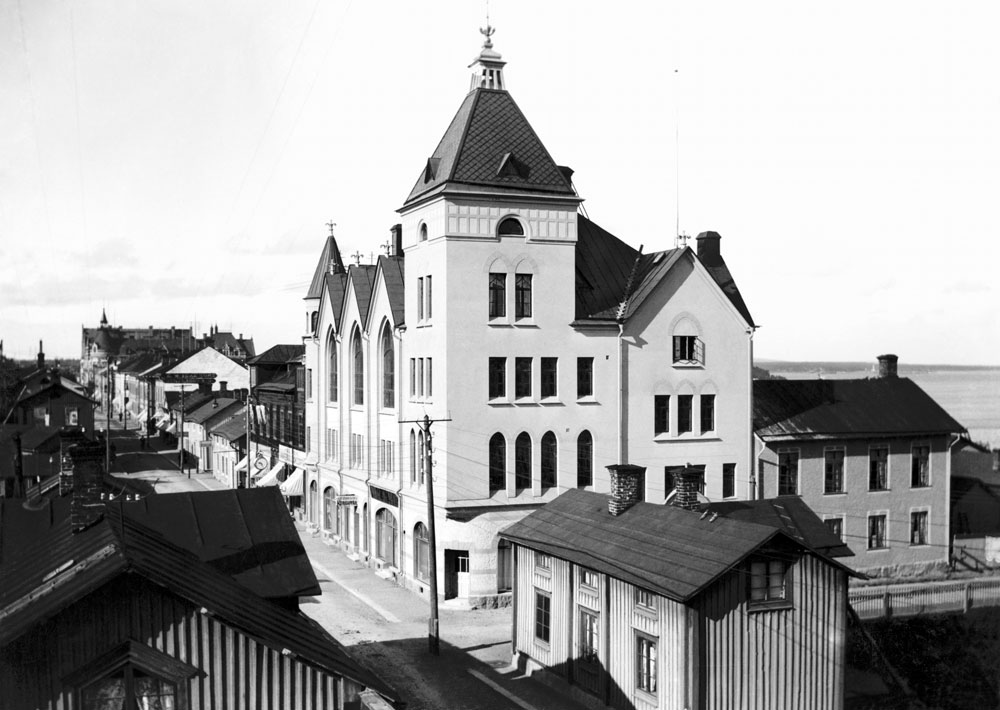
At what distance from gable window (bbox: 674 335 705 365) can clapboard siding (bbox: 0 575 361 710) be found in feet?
102

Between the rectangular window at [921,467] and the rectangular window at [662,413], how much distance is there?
12249 mm

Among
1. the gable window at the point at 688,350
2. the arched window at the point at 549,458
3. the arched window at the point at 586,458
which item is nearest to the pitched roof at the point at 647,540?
the arched window at the point at 549,458

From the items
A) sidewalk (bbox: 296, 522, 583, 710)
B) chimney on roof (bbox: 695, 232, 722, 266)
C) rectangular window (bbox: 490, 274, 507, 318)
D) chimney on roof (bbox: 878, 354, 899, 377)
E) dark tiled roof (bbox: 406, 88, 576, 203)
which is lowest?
sidewalk (bbox: 296, 522, 583, 710)

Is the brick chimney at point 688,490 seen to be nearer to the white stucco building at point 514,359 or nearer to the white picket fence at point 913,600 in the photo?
the white picket fence at point 913,600

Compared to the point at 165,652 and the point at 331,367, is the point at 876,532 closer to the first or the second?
the point at 331,367

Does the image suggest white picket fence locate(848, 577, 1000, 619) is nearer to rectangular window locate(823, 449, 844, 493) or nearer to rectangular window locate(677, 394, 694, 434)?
rectangular window locate(823, 449, 844, 493)

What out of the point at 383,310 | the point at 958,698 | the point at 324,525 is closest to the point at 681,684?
the point at 958,698

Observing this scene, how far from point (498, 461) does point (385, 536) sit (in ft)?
26.5

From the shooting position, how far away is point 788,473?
4512cm

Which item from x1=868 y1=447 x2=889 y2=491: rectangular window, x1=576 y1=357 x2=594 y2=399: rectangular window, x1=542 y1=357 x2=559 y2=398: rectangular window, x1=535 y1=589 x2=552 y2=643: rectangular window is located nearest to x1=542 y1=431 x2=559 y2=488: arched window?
x1=542 y1=357 x2=559 y2=398: rectangular window

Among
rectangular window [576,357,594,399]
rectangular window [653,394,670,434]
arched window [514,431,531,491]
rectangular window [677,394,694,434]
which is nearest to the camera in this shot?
arched window [514,431,531,491]

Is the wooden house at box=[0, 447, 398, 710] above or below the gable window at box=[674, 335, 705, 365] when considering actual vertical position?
below

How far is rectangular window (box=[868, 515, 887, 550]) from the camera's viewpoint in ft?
148

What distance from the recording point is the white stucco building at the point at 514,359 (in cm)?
3981
